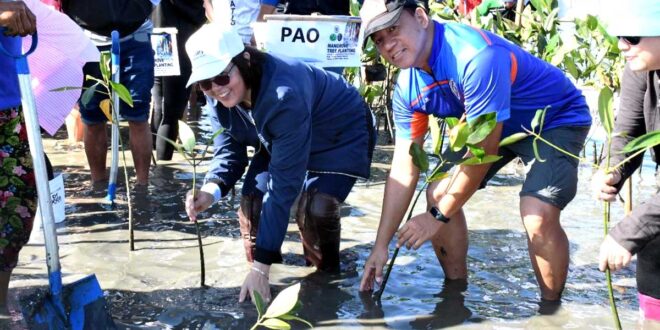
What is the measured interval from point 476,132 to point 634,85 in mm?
714

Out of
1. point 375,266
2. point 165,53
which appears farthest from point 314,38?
point 375,266

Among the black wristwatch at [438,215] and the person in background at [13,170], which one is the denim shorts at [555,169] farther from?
the person in background at [13,170]

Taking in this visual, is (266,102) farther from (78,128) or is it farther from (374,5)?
(78,128)

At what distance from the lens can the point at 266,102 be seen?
3.73 m

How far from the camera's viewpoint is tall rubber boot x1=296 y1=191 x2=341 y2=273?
4281 millimetres

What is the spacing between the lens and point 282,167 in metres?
3.79

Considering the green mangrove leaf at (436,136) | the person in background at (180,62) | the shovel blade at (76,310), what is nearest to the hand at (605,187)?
the green mangrove leaf at (436,136)

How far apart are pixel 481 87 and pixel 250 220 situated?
154 cm

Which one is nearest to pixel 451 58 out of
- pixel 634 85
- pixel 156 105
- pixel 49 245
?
pixel 634 85

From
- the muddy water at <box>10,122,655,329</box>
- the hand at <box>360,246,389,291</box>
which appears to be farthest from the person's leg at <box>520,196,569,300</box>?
the hand at <box>360,246,389,291</box>

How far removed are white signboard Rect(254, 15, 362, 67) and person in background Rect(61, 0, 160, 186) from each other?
741mm

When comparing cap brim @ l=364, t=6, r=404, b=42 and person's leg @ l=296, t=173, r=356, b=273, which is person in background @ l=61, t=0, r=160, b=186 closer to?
person's leg @ l=296, t=173, r=356, b=273

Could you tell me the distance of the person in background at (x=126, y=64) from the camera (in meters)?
5.45

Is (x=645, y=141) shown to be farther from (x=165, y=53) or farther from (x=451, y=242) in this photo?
(x=165, y=53)
